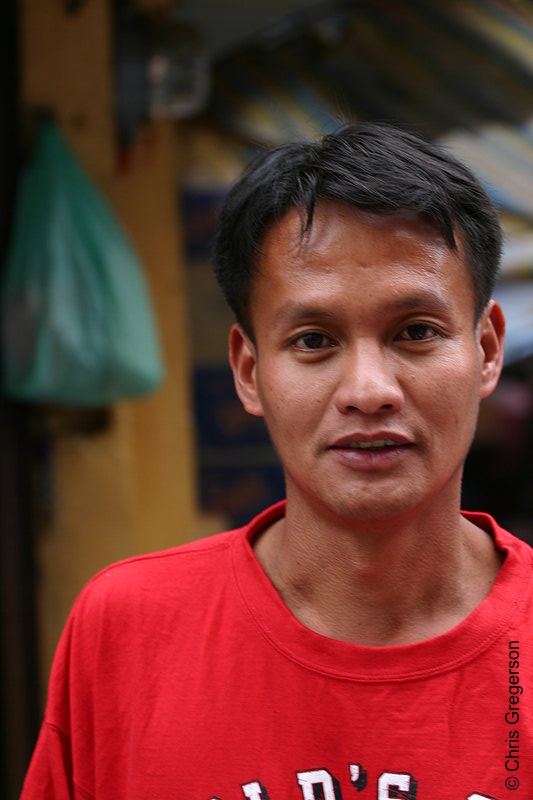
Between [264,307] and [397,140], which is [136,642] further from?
[397,140]

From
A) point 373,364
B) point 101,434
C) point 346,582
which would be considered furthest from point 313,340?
point 101,434

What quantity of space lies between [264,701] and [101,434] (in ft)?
8.58

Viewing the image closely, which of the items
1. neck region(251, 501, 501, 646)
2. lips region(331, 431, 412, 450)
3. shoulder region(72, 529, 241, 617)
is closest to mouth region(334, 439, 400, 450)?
lips region(331, 431, 412, 450)

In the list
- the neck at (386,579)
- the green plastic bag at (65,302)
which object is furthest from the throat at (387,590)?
the green plastic bag at (65,302)

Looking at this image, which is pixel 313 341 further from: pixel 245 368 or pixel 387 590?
pixel 387 590

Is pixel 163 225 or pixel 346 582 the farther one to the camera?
pixel 163 225

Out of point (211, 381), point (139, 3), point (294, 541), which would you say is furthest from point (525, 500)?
point (294, 541)

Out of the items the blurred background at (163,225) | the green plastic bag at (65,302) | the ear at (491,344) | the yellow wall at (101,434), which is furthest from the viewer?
the yellow wall at (101,434)

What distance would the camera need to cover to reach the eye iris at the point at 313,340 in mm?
1543

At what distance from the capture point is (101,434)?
4.03 m

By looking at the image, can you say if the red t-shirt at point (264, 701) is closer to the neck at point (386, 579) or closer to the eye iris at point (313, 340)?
the neck at point (386, 579)

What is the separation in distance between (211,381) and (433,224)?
3.83 m

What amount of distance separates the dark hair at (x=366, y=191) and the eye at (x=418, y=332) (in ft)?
0.41

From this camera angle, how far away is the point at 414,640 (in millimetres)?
1550
